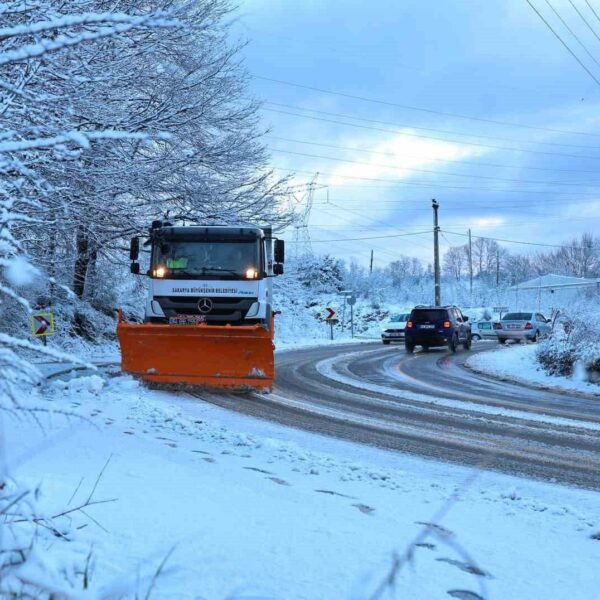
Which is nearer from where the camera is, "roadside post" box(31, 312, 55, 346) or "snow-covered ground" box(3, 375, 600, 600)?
"snow-covered ground" box(3, 375, 600, 600)

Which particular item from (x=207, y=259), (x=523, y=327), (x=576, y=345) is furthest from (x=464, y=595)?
(x=523, y=327)

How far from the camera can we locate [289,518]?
3879mm

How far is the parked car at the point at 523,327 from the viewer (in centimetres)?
3070

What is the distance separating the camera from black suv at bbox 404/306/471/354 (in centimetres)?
2384

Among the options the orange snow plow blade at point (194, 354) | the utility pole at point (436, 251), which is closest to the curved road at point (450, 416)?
the orange snow plow blade at point (194, 354)

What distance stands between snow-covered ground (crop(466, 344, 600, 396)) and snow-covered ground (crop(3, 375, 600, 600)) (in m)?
8.47

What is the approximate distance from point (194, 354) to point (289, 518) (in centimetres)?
734

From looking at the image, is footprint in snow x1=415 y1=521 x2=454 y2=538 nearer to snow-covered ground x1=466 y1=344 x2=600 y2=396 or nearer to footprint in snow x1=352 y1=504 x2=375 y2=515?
footprint in snow x1=352 y1=504 x2=375 y2=515

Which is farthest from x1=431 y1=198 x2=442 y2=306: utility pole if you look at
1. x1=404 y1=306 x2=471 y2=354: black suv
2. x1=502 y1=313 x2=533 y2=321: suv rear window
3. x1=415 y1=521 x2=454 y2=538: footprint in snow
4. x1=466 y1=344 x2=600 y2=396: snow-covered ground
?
x1=415 y1=521 x2=454 y2=538: footprint in snow

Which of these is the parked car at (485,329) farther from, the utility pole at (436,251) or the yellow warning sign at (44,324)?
the yellow warning sign at (44,324)

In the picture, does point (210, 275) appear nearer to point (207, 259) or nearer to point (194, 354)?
point (207, 259)

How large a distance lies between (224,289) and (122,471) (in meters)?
6.99

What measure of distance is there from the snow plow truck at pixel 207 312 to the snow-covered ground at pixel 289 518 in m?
3.87

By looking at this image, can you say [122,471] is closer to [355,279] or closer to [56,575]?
[56,575]
